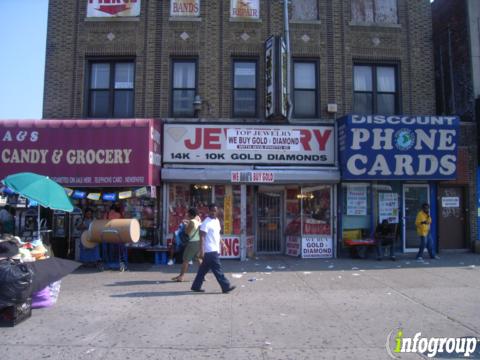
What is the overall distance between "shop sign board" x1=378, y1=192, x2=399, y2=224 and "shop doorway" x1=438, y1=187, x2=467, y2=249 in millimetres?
1519

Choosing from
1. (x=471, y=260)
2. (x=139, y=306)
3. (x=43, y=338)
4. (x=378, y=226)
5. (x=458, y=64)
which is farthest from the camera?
(x=458, y=64)

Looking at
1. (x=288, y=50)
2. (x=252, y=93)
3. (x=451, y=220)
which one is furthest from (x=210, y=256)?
(x=451, y=220)

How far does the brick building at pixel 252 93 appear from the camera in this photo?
1287 centimetres

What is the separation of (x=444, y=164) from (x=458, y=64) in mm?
4366

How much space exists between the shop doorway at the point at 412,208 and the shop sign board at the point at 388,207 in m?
0.29

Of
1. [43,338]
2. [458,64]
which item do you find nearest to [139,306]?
[43,338]

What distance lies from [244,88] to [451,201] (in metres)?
7.75

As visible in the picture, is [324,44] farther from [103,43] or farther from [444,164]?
[103,43]

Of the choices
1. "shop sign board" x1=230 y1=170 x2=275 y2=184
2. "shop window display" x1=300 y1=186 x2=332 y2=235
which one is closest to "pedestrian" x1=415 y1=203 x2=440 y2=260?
"shop window display" x1=300 y1=186 x2=332 y2=235

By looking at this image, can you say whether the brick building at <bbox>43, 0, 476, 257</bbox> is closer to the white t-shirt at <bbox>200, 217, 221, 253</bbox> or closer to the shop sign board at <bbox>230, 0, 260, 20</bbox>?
the shop sign board at <bbox>230, 0, 260, 20</bbox>

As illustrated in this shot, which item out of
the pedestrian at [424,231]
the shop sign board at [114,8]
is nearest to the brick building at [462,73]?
the pedestrian at [424,231]

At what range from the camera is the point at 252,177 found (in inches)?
476

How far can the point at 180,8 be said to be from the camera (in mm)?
13398

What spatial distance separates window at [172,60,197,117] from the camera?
43.4ft
